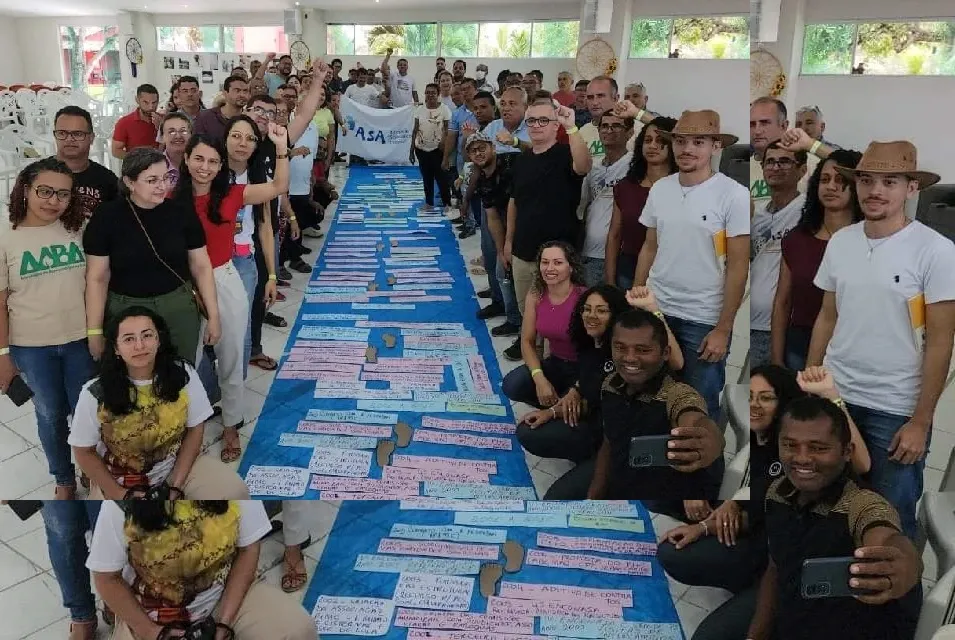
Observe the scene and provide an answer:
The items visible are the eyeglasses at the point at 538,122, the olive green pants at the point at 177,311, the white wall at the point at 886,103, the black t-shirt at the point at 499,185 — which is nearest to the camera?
the white wall at the point at 886,103

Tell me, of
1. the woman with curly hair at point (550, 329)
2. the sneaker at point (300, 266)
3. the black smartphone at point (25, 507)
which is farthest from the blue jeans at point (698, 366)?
the black smartphone at point (25, 507)

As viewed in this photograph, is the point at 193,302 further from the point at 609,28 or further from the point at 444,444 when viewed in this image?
the point at 609,28

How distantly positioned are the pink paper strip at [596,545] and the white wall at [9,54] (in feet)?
5.64

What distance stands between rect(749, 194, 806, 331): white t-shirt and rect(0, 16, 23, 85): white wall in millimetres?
1691

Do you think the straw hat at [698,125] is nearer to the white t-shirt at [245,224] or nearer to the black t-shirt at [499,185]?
the black t-shirt at [499,185]

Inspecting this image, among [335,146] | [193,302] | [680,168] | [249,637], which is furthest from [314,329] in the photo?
[680,168]

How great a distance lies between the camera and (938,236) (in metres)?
→ 1.26

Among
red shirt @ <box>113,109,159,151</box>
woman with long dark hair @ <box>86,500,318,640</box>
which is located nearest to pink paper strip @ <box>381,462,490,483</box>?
woman with long dark hair @ <box>86,500,318,640</box>

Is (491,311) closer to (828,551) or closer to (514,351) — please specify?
(514,351)

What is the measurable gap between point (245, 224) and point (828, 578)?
5.29 feet

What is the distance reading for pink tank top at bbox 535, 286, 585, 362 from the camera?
5.49 ft

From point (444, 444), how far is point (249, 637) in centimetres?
65

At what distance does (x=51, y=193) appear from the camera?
1.35m

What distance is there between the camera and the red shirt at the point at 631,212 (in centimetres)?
157
